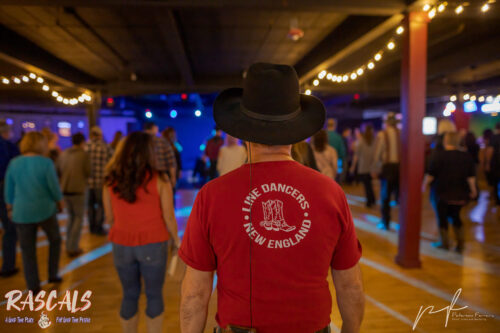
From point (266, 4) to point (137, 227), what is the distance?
9.88ft

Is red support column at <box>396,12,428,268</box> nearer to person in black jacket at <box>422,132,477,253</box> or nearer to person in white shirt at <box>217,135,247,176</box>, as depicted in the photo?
person in black jacket at <box>422,132,477,253</box>

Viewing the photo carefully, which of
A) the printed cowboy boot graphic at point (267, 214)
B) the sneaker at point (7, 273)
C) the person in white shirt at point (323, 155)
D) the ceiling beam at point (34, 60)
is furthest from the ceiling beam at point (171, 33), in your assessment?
the printed cowboy boot graphic at point (267, 214)

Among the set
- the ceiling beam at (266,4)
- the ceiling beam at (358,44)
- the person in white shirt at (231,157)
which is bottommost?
the person in white shirt at (231,157)

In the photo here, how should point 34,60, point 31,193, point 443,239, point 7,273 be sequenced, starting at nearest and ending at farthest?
point 31,193 → point 7,273 → point 443,239 → point 34,60

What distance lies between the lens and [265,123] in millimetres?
1138

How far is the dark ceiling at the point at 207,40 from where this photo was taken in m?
4.17

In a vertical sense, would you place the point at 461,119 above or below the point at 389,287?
above

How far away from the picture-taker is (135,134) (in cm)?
223

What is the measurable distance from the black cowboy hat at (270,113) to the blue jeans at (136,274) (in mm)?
1259

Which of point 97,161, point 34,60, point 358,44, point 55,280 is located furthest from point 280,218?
point 34,60

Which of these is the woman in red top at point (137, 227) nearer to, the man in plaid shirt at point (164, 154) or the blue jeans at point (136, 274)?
the blue jeans at point (136, 274)

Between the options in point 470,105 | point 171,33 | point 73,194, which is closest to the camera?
point 73,194

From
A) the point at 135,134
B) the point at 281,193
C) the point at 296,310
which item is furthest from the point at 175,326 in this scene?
the point at 281,193

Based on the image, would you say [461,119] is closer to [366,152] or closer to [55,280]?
[366,152]
